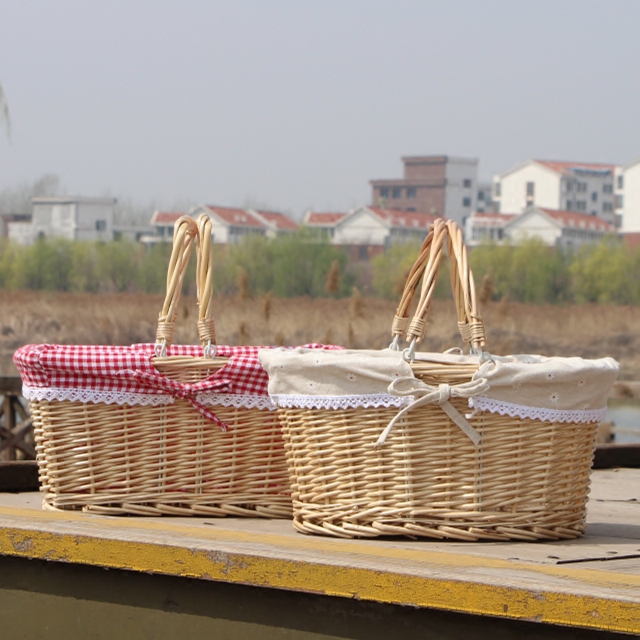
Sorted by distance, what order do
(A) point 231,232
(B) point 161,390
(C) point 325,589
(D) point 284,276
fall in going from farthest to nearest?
(A) point 231,232, (D) point 284,276, (B) point 161,390, (C) point 325,589

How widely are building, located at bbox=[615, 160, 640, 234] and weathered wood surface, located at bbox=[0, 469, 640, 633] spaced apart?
353 feet

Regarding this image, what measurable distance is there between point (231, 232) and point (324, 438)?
93.7 m

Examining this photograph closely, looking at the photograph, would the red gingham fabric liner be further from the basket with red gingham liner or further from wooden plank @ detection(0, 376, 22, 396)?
wooden plank @ detection(0, 376, 22, 396)

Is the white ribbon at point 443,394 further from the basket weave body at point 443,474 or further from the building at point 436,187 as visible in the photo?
the building at point 436,187

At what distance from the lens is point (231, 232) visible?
9575cm

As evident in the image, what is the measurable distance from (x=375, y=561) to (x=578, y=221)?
101m

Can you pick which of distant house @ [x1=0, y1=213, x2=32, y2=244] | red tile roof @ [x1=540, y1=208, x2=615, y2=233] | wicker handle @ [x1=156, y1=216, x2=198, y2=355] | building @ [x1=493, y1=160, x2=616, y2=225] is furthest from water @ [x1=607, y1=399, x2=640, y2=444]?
building @ [x1=493, y1=160, x2=616, y2=225]

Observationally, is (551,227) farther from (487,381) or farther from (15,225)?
(487,381)

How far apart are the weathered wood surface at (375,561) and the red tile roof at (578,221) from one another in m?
96.4

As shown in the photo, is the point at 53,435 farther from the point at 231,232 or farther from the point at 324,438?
the point at 231,232

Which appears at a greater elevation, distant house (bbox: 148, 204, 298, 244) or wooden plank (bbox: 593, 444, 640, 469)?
distant house (bbox: 148, 204, 298, 244)

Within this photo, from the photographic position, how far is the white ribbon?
2.45 meters

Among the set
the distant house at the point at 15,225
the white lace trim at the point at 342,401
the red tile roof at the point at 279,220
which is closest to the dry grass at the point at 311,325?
the white lace trim at the point at 342,401

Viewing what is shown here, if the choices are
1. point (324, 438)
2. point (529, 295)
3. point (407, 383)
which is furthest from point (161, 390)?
point (529, 295)
